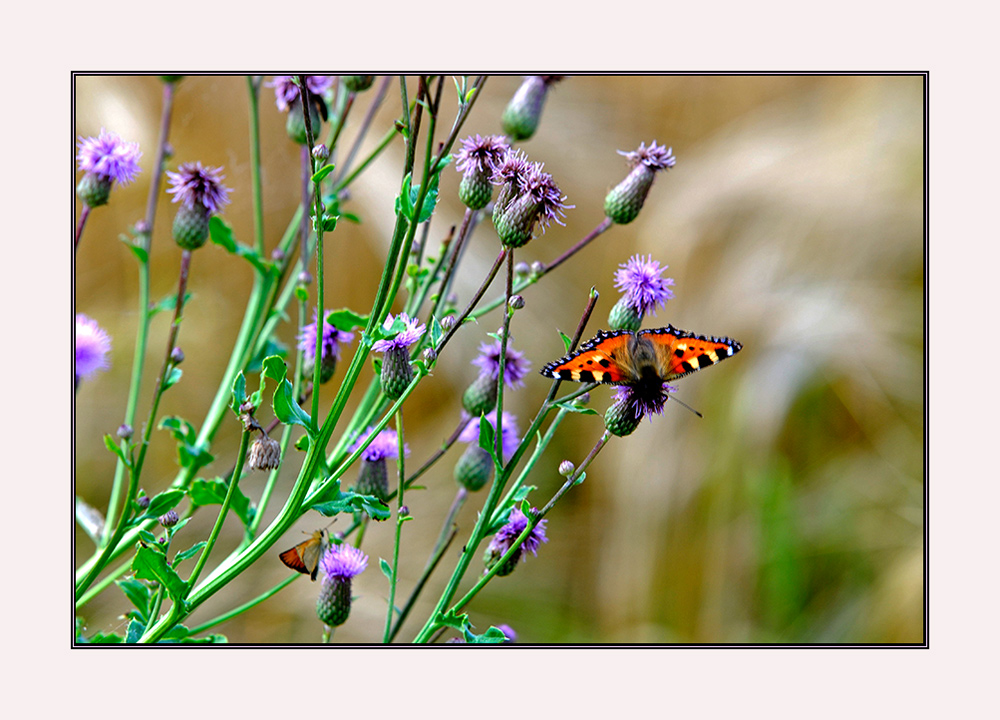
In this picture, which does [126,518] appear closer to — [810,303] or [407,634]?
[407,634]

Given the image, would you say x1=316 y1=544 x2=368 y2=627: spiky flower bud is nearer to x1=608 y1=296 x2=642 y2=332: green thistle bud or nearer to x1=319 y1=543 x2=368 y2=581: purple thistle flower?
x1=319 y1=543 x2=368 y2=581: purple thistle flower

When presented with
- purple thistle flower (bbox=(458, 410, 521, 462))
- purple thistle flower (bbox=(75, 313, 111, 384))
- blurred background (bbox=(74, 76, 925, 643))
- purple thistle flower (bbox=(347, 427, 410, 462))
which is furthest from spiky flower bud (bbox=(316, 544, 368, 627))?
blurred background (bbox=(74, 76, 925, 643))

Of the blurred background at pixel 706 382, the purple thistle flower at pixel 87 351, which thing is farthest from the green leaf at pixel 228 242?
the blurred background at pixel 706 382

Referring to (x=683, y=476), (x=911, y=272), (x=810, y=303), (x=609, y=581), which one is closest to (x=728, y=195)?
(x=810, y=303)

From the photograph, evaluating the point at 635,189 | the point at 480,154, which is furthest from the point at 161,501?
the point at 635,189

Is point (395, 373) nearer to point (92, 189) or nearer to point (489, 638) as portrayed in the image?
point (489, 638)

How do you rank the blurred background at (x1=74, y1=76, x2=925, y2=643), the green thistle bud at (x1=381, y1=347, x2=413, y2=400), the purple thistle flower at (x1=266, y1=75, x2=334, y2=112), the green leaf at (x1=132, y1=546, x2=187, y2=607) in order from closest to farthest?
1. the green leaf at (x1=132, y1=546, x2=187, y2=607)
2. the green thistle bud at (x1=381, y1=347, x2=413, y2=400)
3. the purple thistle flower at (x1=266, y1=75, x2=334, y2=112)
4. the blurred background at (x1=74, y1=76, x2=925, y2=643)

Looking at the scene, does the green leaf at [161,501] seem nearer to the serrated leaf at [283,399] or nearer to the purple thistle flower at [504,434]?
the serrated leaf at [283,399]
